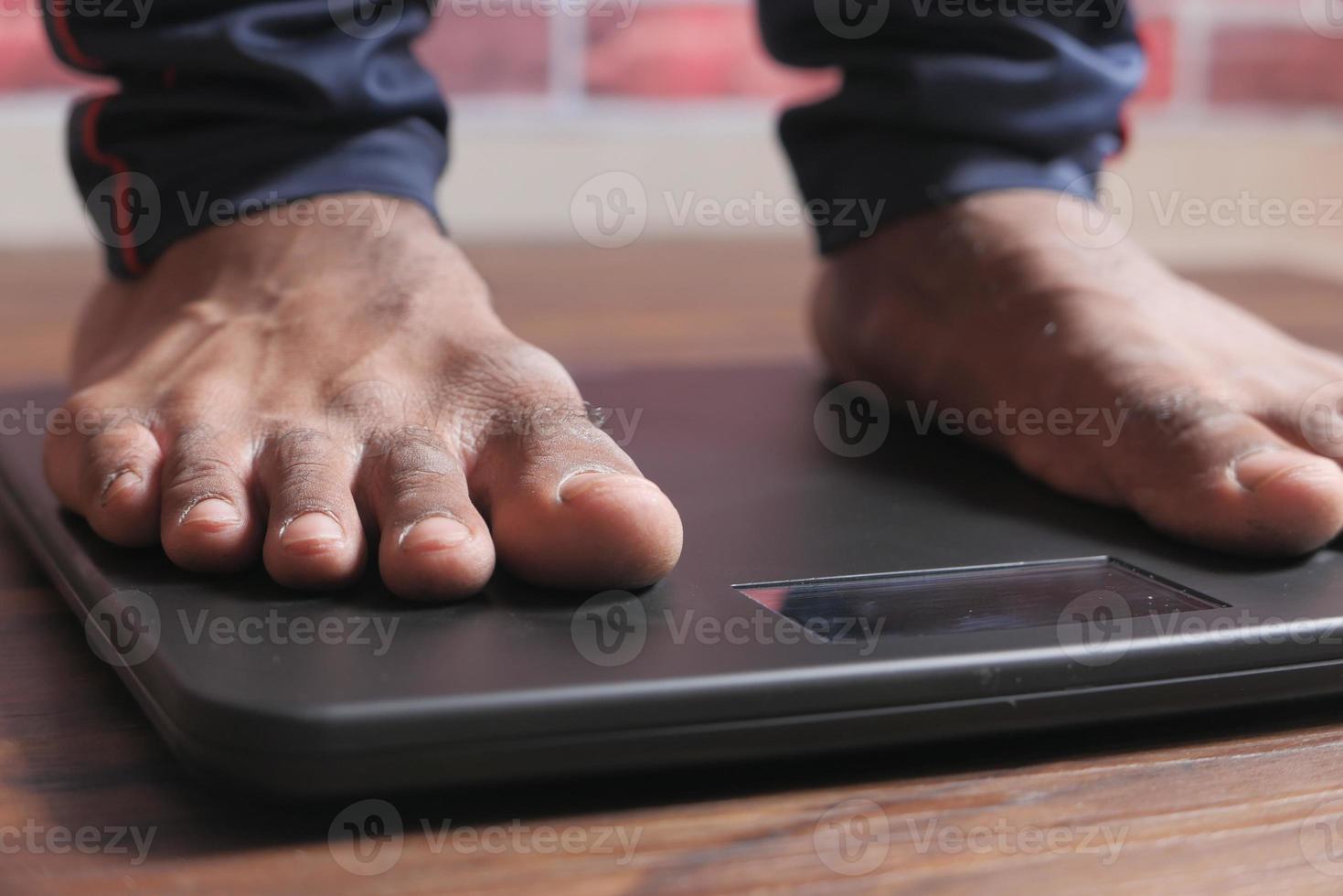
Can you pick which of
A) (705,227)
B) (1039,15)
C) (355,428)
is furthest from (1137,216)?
(355,428)

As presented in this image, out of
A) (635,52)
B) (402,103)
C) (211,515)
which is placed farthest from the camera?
(635,52)

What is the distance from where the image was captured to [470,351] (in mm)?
789

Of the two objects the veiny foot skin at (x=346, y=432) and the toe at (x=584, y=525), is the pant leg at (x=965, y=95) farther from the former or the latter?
the toe at (x=584, y=525)

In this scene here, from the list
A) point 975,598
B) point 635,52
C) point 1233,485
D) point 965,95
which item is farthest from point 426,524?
point 635,52

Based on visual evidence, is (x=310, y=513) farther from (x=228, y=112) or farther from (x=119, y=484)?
(x=228, y=112)

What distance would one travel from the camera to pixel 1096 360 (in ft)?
2.88

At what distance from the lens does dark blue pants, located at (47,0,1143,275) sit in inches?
37.6

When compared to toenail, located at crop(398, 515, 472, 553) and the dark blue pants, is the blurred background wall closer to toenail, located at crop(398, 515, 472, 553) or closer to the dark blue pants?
the dark blue pants

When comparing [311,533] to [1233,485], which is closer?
[311,533]

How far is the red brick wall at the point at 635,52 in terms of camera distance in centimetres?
249

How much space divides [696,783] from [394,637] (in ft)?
0.44

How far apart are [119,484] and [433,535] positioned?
0.57 ft

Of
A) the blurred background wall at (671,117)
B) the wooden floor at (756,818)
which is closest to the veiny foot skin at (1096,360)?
the wooden floor at (756,818)

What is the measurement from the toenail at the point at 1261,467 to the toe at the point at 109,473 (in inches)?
21.6
